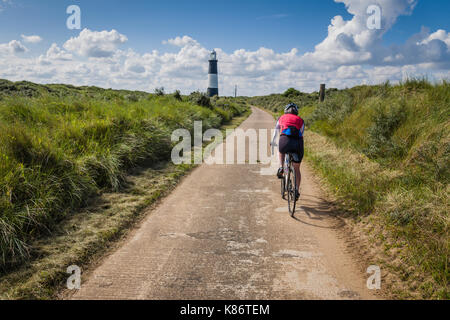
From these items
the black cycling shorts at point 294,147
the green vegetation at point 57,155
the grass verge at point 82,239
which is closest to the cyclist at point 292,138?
the black cycling shorts at point 294,147

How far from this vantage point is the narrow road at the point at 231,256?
10.9 feet

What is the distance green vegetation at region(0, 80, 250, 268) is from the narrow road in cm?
137

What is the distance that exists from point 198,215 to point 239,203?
1060 mm

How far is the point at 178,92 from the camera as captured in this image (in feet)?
71.2

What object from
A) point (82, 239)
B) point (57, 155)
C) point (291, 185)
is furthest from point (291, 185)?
point (57, 155)

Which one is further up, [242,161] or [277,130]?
[277,130]

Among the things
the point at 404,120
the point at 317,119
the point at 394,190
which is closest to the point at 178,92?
the point at 317,119

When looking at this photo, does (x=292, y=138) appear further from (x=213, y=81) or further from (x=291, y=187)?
(x=213, y=81)

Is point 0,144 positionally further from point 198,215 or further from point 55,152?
point 198,215

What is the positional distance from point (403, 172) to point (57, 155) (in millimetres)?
7178

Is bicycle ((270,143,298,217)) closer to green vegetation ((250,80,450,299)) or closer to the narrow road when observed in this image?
the narrow road

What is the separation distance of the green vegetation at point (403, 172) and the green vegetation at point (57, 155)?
16.6 feet

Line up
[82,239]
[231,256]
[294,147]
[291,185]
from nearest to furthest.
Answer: [231,256]
[82,239]
[294,147]
[291,185]

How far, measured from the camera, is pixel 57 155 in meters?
5.64
